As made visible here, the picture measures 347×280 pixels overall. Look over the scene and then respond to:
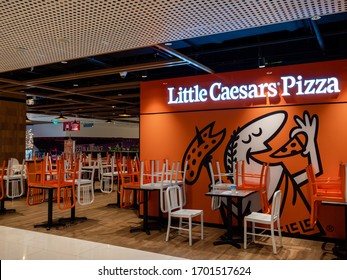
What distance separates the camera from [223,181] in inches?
227

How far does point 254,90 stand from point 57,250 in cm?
391

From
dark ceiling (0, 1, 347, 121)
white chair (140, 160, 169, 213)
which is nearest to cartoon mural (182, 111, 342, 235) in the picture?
white chair (140, 160, 169, 213)

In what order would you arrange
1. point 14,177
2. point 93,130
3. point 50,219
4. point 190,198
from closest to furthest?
point 50,219 < point 190,198 < point 14,177 < point 93,130

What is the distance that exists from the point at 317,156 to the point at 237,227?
1.79m

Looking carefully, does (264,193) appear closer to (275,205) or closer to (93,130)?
(275,205)

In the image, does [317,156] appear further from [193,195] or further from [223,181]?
[193,195]

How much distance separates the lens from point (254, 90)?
5.50 metres

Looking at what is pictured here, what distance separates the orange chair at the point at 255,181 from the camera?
4969 millimetres

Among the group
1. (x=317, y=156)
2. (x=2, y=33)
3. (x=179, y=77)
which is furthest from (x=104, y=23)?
(x=317, y=156)

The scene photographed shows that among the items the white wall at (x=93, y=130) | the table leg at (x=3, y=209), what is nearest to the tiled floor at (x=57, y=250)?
the table leg at (x=3, y=209)

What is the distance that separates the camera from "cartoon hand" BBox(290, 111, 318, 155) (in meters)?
5.04

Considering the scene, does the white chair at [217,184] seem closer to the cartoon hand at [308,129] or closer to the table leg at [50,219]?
the cartoon hand at [308,129]

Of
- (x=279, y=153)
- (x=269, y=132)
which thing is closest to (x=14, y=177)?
(x=269, y=132)

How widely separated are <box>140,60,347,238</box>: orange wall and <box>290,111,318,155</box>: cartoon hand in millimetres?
15
